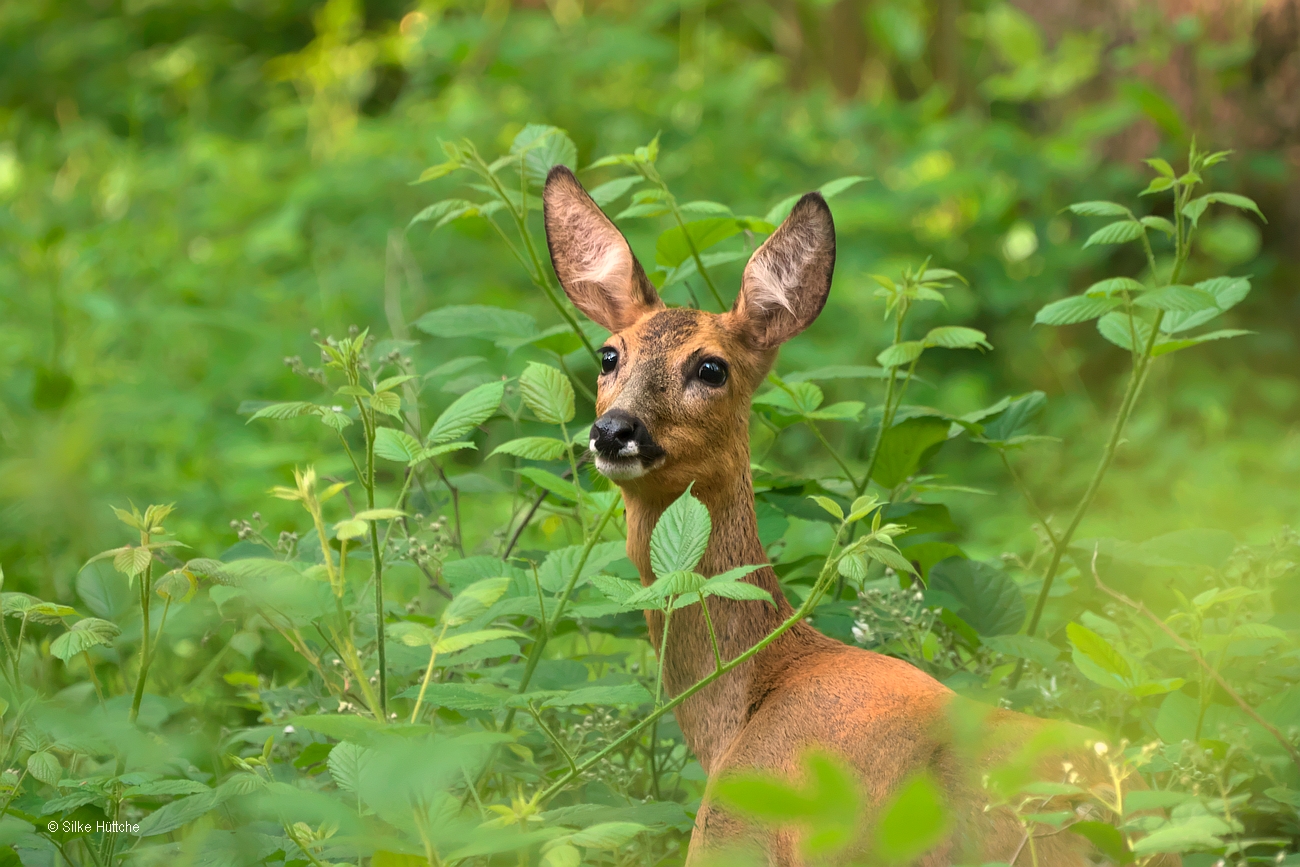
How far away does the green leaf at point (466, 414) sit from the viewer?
82.9 inches

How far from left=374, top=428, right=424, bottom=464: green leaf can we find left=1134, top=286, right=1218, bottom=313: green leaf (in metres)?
1.33

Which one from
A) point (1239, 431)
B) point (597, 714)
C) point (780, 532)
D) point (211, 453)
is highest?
point (780, 532)

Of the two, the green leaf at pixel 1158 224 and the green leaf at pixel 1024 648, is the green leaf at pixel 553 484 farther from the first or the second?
the green leaf at pixel 1158 224

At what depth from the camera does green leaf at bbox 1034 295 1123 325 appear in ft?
8.09

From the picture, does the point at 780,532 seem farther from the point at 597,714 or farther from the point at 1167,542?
the point at 1167,542

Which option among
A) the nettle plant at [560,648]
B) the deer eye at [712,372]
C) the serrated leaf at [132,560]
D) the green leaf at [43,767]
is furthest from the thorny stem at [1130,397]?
the green leaf at [43,767]

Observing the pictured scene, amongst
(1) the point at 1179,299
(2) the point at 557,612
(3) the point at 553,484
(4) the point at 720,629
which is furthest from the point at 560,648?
(1) the point at 1179,299

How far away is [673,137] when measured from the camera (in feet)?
22.6

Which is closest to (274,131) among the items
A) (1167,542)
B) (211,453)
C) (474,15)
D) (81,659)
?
Result: (474,15)

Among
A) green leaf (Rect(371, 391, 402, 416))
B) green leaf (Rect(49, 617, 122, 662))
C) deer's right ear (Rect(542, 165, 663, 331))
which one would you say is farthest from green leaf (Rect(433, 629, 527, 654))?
deer's right ear (Rect(542, 165, 663, 331))

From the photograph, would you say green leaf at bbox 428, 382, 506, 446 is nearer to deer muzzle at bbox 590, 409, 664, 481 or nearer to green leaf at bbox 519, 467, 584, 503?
deer muzzle at bbox 590, 409, 664, 481

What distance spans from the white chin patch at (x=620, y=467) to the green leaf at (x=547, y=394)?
19 centimetres

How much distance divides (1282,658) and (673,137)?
16.4 feet

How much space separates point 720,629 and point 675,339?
1.72ft
